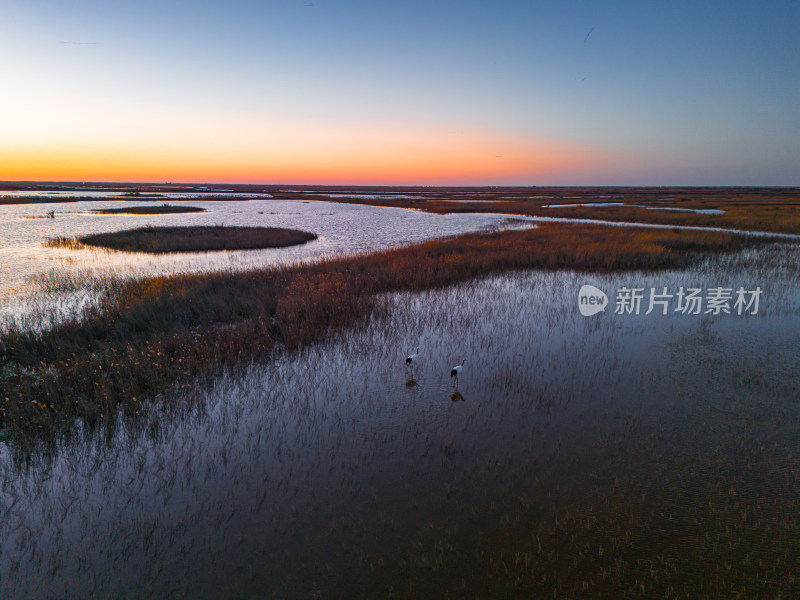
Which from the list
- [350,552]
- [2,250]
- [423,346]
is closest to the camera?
[350,552]

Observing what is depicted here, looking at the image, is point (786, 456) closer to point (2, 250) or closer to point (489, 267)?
point (489, 267)

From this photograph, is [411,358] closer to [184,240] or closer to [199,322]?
[199,322]

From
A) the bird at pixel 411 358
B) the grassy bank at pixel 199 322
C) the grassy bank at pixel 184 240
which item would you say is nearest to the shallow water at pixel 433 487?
the bird at pixel 411 358

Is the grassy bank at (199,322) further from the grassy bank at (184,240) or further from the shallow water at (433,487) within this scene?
the grassy bank at (184,240)

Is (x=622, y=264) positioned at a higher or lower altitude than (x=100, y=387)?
higher

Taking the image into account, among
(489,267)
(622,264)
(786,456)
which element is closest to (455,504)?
(786,456)

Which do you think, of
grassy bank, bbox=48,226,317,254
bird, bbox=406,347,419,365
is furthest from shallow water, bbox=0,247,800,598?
grassy bank, bbox=48,226,317,254
